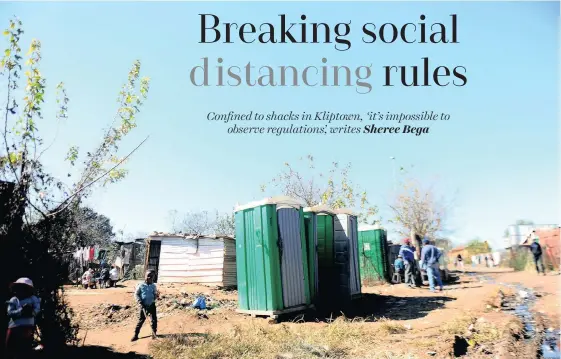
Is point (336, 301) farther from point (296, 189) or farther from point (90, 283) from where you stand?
point (296, 189)

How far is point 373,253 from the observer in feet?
49.4

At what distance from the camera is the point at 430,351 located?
204 inches

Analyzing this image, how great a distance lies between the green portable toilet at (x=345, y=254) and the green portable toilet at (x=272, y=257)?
1.54m

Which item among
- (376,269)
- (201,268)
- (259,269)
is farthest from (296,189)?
(259,269)

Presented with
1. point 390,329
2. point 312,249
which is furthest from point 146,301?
point 390,329

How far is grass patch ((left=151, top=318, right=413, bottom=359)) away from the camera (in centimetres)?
536

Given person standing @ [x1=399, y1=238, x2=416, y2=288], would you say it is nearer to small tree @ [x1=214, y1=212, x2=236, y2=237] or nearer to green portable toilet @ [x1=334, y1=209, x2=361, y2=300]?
green portable toilet @ [x1=334, y1=209, x2=361, y2=300]

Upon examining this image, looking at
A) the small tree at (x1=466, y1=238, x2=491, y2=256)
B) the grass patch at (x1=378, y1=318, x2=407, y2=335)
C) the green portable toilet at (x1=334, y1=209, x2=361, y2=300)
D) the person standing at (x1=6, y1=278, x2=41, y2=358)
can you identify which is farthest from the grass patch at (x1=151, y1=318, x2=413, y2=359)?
the small tree at (x1=466, y1=238, x2=491, y2=256)

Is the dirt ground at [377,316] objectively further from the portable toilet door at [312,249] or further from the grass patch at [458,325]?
the portable toilet door at [312,249]

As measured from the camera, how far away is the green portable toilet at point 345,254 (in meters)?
9.96

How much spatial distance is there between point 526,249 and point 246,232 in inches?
770

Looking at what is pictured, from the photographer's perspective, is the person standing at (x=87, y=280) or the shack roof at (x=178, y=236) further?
the person standing at (x=87, y=280)

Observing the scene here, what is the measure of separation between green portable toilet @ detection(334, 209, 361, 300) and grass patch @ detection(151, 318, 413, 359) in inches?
107

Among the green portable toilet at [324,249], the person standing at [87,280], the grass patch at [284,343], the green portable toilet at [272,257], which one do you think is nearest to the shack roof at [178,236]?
the person standing at [87,280]
